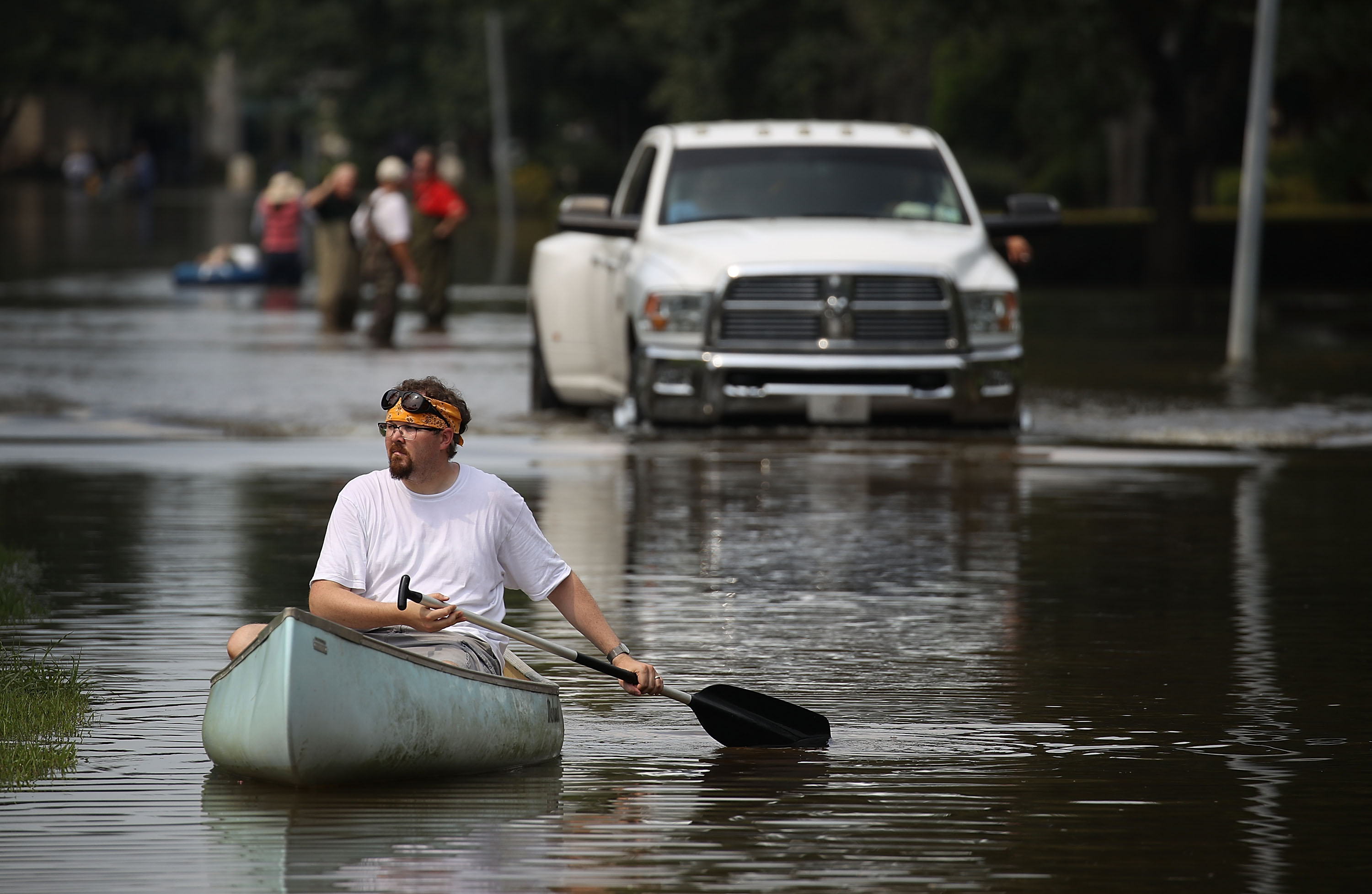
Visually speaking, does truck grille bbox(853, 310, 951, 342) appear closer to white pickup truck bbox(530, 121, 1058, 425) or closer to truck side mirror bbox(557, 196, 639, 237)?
white pickup truck bbox(530, 121, 1058, 425)

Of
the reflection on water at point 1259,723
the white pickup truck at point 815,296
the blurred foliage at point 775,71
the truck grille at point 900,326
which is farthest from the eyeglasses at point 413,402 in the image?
the blurred foliage at point 775,71

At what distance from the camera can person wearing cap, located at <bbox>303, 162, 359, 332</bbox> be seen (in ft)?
89.9

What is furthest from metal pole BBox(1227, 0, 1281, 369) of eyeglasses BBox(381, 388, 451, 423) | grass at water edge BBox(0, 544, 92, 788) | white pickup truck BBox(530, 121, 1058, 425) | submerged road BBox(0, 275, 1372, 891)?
eyeglasses BBox(381, 388, 451, 423)

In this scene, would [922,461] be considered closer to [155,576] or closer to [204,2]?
[155,576]

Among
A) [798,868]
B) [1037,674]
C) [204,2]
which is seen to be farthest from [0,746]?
[204,2]

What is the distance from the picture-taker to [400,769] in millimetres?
7199

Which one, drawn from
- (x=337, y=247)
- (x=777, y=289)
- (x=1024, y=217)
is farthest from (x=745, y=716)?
(x=337, y=247)

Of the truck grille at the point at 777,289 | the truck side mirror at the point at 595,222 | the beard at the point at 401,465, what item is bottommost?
the beard at the point at 401,465

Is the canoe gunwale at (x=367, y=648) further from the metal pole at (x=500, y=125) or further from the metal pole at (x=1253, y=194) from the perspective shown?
the metal pole at (x=500, y=125)

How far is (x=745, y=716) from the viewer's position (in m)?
7.73

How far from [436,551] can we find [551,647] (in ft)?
1.38

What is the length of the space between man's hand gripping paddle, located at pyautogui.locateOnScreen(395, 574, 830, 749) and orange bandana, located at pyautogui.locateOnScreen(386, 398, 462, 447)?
2.13 feet

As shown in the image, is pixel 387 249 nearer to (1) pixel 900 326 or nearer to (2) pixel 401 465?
(1) pixel 900 326

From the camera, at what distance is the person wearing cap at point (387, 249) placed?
1040 inches
